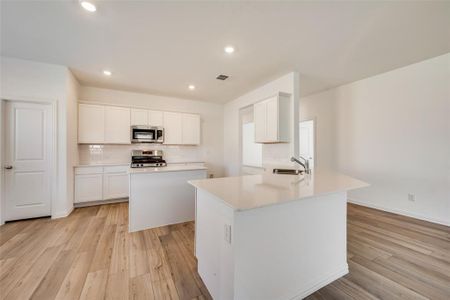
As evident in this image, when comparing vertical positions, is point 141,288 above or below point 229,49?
below

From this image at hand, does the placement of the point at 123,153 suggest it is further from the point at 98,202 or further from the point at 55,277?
the point at 55,277

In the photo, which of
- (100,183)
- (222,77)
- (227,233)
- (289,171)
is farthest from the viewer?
(100,183)

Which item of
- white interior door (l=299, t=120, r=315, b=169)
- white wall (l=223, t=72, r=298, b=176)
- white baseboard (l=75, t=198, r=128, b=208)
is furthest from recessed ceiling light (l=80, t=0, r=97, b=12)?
white interior door (l=299, t=120, r=315, b=169)

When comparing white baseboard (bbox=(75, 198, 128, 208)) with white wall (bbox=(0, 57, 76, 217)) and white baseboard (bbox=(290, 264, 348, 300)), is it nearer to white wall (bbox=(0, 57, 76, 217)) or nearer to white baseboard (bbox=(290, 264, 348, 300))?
white wall (bbox=(0, 57, 76, 217))

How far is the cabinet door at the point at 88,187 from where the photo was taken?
3.70m

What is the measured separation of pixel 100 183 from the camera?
12.8 feet

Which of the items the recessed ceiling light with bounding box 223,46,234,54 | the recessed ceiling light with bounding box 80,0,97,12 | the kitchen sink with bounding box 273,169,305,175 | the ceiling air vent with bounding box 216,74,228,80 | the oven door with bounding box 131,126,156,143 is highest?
the ceiling air vent with bounding box 216,74,228,80

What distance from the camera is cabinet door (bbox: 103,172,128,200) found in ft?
13.1

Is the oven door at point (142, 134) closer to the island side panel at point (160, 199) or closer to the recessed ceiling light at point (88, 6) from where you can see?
the island side panel at point (160, 199)

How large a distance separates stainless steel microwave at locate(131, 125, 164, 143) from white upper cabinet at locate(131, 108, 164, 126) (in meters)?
0.13

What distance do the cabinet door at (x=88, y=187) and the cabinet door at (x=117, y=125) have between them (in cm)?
→ 85

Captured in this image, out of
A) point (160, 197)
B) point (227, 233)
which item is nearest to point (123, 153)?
point (160, 197)

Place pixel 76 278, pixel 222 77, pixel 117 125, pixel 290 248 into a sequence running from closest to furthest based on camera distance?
pixel 290 248 < pixel 76 278 < pixel 222 77 < pixel 117 125

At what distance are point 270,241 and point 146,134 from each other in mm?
4012
